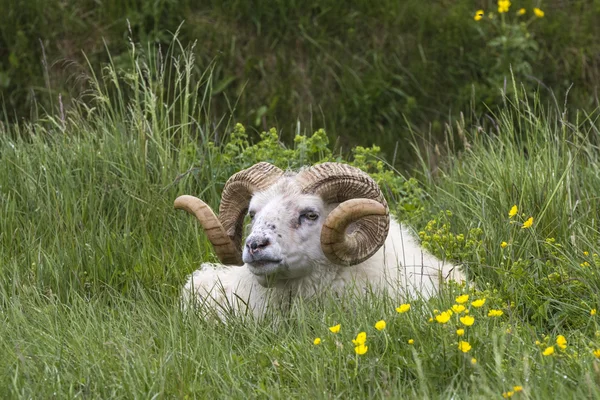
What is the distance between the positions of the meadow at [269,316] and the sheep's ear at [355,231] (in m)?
0.38

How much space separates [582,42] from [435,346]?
30.0 feet

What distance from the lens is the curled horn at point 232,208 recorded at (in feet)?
23.3

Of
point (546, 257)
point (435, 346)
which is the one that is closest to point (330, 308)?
point (435, 346)

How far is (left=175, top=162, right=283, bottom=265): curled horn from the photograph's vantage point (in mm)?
7105

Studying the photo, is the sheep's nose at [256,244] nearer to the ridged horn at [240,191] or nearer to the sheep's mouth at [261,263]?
the sheep's mouth at [261,263]

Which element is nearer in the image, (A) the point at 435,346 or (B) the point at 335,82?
(A) the point at 435,346

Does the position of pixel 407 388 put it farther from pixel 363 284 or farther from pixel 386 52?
pixel 386 52

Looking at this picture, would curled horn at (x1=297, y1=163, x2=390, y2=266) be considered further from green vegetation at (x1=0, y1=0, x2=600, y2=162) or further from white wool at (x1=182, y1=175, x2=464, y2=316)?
green vegetation at (x1=0, y1=0, x2=600, y2=162)

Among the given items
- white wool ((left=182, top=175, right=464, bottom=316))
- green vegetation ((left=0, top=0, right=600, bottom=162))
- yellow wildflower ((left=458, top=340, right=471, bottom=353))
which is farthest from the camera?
green vegetation ((left=0, top=0, right=600, bottom=162))

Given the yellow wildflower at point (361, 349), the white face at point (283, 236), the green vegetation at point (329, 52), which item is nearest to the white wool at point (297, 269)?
the white face at point (283, 236)

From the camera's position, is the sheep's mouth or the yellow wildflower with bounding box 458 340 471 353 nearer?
the yellow wildflower with bounding box 458 340 471 353

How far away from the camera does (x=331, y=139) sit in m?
13.3

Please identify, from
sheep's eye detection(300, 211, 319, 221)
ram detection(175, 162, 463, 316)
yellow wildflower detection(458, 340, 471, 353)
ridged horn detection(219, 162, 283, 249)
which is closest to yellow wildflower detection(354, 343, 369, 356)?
yellow wildflower detection(458, 340, 471, 353)

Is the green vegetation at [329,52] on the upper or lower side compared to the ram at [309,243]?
lower
